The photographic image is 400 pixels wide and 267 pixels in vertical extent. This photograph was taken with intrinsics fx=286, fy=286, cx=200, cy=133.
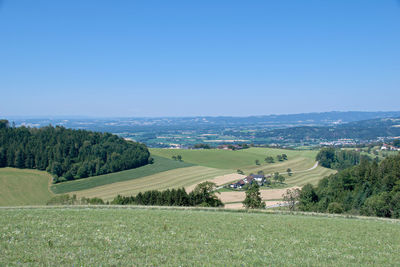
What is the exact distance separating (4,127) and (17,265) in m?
119

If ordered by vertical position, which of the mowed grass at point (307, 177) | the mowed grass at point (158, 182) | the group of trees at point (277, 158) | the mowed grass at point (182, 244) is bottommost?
the mowed grass at point (307, 177)

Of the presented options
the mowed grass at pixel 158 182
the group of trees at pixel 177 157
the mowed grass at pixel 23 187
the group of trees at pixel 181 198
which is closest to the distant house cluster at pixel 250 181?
the mowed grass at pixel 158 182

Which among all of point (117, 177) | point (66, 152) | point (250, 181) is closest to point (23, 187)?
point (117, 177)

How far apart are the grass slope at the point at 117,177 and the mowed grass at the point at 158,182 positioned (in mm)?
3082

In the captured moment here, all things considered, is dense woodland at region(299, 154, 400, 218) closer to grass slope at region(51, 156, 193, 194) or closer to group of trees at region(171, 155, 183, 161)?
grass slope at region(51, 156, 193, 194)

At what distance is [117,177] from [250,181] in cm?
3984

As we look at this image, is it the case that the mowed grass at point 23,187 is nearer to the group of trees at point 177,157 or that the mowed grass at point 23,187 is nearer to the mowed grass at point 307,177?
the group of trees at point 177,157

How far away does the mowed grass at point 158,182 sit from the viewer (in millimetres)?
69713

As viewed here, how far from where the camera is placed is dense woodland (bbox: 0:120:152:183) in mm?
86812

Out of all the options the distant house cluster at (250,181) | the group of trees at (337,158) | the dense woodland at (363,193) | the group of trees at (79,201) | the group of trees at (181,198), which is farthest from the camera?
the group of trees at (337,158)

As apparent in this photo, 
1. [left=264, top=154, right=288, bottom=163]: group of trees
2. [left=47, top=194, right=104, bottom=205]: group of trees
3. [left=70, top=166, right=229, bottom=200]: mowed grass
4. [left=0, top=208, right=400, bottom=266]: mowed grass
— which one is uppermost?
[left=0, top=208, right=400, bottom=266]: mowed grass

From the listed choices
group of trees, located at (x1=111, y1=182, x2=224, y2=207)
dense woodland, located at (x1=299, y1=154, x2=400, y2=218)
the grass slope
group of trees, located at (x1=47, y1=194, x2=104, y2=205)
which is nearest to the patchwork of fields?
the grass slope

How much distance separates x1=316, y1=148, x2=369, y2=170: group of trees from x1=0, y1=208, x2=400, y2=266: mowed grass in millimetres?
108614

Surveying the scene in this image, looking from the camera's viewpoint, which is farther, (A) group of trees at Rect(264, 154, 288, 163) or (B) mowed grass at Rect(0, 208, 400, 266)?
(A) group of trees at Rect(264, 154, 288, 163)
